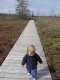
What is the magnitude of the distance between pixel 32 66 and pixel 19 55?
2657 millimetres

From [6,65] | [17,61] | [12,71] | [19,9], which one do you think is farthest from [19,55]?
[19,9]

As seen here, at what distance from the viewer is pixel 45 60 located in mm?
7160

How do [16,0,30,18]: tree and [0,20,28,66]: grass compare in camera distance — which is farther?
[16,0,30,18]: tree

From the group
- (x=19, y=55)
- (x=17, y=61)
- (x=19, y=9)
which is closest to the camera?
(x=17, y=61)

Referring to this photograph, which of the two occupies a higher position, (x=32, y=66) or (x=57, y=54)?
(x=32, y=66)

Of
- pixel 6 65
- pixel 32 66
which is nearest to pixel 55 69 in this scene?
pixel 32 66

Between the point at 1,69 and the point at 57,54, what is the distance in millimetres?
2942

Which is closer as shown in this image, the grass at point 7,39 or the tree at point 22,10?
the grass at point 7,39

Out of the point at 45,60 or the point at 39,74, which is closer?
the point at 39,74

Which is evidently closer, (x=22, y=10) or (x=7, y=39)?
(x=7, y=39)

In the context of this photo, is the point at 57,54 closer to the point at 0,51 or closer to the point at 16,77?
the point at 0,51

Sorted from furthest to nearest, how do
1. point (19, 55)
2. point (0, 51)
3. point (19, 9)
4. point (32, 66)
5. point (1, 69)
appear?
point (19, 9), point (0, 51), point (19, 55), point (1, 69), point (32, 66)

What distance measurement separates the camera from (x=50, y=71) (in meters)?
6.03

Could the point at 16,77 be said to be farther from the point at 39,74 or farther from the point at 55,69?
the point at 55,69
